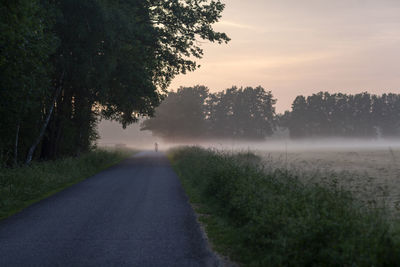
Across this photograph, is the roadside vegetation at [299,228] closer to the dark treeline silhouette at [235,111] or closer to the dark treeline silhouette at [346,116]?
the dark treeline silhouette at [235,111]

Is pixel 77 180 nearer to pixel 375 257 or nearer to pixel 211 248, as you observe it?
pixel 211 248

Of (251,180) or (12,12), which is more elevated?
(12,12)

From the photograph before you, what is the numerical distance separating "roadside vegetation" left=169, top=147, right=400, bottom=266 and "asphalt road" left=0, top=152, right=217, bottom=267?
2.36ft

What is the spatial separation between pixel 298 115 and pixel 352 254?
113 m

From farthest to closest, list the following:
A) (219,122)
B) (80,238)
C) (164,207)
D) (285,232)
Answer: (219,122) → (164,207) → (80,238) → (285,232)

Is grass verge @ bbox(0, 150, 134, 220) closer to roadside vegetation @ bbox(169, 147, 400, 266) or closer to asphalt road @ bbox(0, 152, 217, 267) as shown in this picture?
asphalt road @ bbox(0, 152, 217, 267)

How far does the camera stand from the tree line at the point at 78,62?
13.8 meters

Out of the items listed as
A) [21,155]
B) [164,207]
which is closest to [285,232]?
[164,207]

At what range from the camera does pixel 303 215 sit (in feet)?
22.0

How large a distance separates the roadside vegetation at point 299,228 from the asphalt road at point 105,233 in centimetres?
72

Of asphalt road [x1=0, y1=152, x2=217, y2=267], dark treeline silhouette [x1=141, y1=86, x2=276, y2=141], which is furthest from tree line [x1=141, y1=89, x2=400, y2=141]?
asphalt road [x1=0, y1=152, x2=217, y2=267]

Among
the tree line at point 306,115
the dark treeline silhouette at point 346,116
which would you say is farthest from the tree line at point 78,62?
the dark treeline silhouette at point 346,116

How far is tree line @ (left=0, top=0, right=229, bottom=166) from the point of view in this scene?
13812 millimetres

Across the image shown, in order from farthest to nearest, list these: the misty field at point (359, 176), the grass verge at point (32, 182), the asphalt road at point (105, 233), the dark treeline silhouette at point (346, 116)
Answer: the dark treeline silhouette at point (346, 116) → the grass verge at point (32, 182) → the misty field at point (359, 176) → the asphalt road at point (105, 233)
